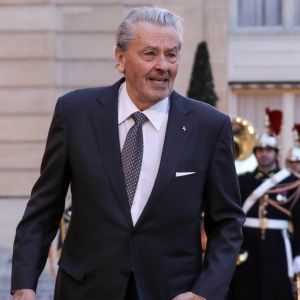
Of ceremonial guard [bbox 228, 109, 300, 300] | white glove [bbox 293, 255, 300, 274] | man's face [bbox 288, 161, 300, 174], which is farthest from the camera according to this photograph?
man's face [bbox 288, 161, 300, 174]

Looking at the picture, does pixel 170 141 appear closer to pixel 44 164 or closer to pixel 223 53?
pixel 44 164

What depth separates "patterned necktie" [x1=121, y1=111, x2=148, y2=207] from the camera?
3.79 meters

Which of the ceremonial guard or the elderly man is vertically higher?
the elderly man

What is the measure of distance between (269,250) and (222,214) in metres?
5.51

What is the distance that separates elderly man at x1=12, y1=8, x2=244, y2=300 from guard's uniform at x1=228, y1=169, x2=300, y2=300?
5420mm

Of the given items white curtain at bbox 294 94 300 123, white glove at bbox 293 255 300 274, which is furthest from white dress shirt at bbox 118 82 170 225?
white curtain at bbox 294 94 300 123

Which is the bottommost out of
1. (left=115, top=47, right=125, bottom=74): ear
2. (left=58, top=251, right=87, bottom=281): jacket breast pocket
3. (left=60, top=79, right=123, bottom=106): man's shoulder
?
(left=58, top=251, right=87, bottom=281): jacket breast pocket

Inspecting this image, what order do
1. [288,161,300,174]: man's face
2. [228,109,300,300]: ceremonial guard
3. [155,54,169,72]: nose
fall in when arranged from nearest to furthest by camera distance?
[155,54,169,72]: nose
[228,109,300,300]: ceremonial guard
[288,161,300,174]: man's face

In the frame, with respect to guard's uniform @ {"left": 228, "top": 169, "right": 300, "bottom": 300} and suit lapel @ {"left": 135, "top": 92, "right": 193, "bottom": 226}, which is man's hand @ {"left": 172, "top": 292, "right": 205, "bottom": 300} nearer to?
suit lapel @ {"left": 135, "top": 92, "right": 193, "bottom": 226}

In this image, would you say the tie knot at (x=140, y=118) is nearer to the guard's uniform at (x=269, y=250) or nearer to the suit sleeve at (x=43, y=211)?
the suit sleeve at (x=43, y=211)

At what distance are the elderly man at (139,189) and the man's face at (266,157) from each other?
5.66 m

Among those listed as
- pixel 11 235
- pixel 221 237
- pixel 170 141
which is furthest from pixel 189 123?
pixel 11 235

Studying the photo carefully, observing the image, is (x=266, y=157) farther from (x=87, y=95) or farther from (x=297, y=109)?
(x=297, y=109)

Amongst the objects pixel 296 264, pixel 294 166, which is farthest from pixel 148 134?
pixel 294 166
